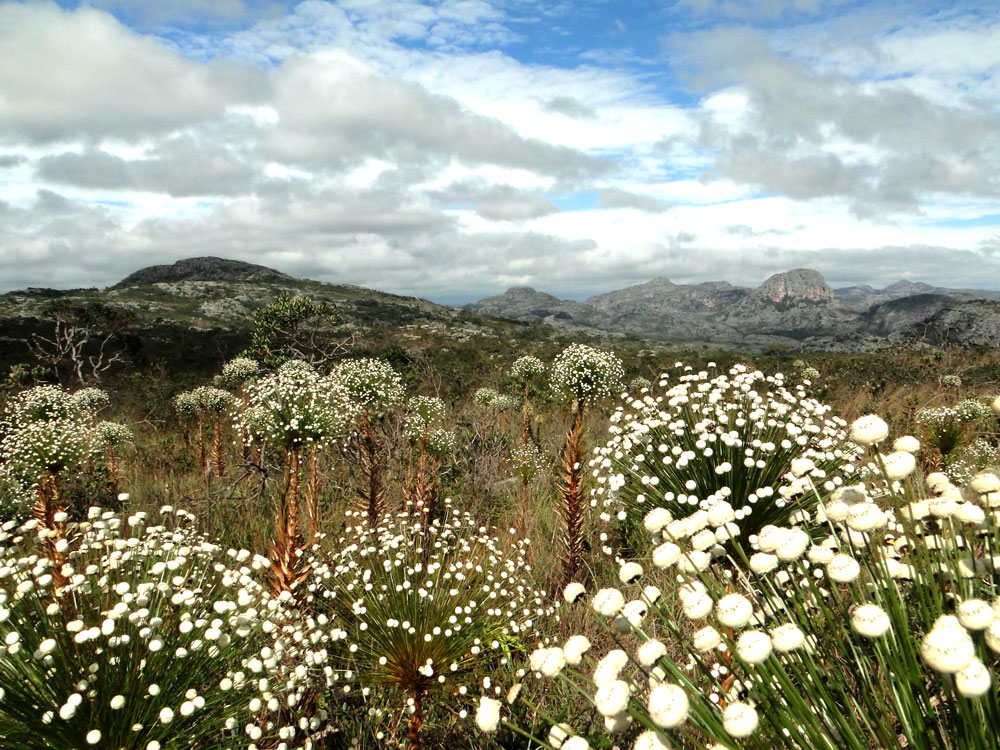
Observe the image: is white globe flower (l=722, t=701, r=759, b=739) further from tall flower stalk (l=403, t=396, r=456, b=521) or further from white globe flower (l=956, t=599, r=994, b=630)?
tall flower stalk (l=403, t=396, r=456, b=521)

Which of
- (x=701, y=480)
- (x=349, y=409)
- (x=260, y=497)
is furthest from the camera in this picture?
(x=260, y=497)

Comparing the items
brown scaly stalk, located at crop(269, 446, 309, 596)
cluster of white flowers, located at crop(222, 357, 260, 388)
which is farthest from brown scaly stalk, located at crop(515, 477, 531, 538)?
cluster of white flowers, located at crop(222, 357, 260, 388)

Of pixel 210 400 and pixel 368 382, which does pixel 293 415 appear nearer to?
pixel 368 382

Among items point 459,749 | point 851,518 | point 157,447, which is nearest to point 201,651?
point 459,749

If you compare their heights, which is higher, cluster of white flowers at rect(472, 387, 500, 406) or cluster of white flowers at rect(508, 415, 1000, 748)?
cluster of white flowers at rect(508, 415, 1000, 748)

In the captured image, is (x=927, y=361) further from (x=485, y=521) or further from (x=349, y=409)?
(x=349, y=409)

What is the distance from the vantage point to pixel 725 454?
3.58 m

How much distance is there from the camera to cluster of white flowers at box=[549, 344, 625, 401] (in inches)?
258

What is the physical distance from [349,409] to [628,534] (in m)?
3.66

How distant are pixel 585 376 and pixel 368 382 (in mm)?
2930

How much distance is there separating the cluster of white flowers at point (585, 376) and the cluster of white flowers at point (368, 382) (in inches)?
93.7

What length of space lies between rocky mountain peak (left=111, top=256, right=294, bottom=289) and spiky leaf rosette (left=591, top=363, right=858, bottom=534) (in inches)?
5048

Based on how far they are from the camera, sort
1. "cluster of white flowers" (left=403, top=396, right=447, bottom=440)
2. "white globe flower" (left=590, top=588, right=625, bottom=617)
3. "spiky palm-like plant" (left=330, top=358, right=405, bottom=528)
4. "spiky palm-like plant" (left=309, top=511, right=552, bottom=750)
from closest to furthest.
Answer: "white globe flower" (left=590, top=588, right=625, bottom=617), "spiky palm-like plant" (left=309, top=511, right=552, bottom=750), "spiky palm-like plant" (left=330, top=358, right=405, bottom=528), "cluster of white flowers" (left=403, top=396, right=447, bottom=440)

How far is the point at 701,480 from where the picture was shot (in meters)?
3.58
